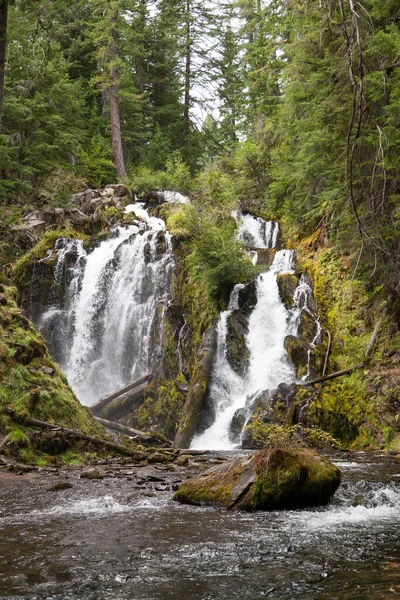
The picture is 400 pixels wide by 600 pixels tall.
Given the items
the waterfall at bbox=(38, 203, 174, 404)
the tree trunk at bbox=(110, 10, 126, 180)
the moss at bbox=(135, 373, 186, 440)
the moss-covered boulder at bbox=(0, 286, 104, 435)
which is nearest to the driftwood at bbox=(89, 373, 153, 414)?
the moss at bbox=(135, 373, 186, 440)

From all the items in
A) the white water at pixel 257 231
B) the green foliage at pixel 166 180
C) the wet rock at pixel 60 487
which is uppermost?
the green foliage at pixel 166 180

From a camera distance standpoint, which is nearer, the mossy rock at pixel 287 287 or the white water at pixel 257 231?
the mossy rock at pixel 287 287

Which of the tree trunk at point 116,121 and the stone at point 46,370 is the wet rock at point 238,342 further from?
the tree trunk at point 116,121

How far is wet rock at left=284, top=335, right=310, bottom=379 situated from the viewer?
15359 millimetres

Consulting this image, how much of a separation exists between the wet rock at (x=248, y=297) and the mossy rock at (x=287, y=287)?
2.92ft

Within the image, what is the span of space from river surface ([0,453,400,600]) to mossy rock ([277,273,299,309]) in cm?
971

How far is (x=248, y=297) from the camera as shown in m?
17.8

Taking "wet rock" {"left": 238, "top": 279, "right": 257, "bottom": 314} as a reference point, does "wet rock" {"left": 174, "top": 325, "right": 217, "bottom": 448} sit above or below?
below

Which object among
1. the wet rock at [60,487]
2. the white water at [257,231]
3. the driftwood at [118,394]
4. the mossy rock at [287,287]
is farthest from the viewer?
the white water at [257,231]

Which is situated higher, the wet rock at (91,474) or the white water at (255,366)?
the white water at (255,366)

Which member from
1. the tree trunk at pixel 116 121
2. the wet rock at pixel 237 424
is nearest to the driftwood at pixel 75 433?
the wet rock at pixel 237 424

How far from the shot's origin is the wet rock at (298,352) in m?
15.4

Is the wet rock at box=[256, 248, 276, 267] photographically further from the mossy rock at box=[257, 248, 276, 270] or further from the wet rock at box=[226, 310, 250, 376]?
the wet rock at box=[226, 310, 250, 376]

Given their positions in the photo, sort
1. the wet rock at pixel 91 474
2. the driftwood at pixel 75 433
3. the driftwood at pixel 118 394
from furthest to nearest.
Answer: the driftwood at pixel 118 394
the driftwood at pixel 75 433
the wet rock at pixel 91 474
